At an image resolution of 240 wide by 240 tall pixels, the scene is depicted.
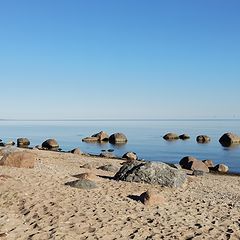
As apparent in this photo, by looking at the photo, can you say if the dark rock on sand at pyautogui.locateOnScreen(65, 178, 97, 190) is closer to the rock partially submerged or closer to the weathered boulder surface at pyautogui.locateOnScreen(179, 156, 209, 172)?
the weathered boulder surface at pyautogui.locateOnScreen(179, 156, 209, 172)

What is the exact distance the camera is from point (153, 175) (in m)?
21.9

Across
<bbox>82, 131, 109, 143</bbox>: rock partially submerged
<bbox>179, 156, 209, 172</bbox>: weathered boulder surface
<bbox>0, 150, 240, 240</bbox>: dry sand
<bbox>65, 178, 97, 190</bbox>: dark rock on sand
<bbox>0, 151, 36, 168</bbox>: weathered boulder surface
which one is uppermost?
<bbox>0, 151, 36, 168</bbox>: weathered boulder surface

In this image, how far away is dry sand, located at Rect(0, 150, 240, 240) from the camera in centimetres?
1246

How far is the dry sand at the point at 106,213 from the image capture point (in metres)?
12.5

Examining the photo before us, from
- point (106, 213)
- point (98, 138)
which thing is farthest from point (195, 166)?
point (98, 138)

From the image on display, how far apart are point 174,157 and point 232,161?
8108mm

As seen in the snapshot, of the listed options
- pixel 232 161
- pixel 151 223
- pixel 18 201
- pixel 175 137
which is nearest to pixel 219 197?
pixel 151 223

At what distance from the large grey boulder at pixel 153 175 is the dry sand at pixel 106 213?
84 centimetres

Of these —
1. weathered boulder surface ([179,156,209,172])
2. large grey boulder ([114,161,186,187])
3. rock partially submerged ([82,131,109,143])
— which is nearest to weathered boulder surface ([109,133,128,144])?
rock partially submerged ([82,131,109,143])

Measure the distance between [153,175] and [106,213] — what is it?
770 centimetres

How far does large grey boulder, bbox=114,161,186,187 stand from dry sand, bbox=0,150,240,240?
0.84 metres

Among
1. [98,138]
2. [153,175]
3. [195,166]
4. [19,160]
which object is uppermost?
[19,160]

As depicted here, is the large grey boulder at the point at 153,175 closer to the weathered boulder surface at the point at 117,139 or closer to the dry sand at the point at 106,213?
the dry sand at the point at 106,213

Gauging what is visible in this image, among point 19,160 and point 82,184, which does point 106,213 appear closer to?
point 82,184
